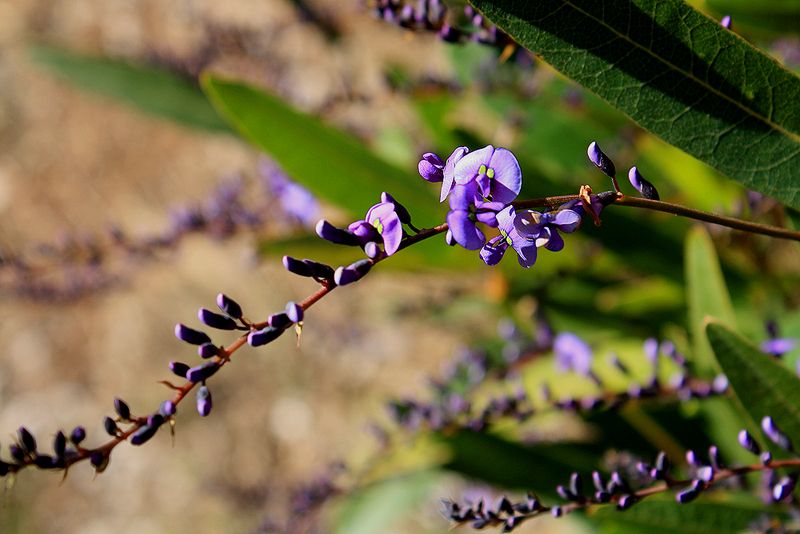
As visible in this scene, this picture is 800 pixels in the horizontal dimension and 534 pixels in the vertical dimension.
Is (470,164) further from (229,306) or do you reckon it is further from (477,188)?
(229,306)

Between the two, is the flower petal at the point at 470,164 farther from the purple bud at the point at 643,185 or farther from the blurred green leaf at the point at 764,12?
the blurred green leaf at the point at 764,12

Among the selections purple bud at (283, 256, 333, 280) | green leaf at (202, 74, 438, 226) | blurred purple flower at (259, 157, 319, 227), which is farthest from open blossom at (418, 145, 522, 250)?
blurred purple flower at (259, 157, 319, 227)

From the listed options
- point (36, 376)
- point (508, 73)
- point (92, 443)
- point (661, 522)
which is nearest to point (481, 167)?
point (661, 522)

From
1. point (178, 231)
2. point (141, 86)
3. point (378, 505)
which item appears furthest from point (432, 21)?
point (378, 505)

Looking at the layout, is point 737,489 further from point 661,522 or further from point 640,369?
point 640,369

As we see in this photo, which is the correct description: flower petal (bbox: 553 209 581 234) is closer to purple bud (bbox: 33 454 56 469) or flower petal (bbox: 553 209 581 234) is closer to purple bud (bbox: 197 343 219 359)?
purple bud (bbox: 197 343 219 359)
